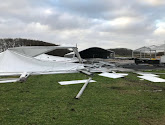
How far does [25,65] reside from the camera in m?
11.2

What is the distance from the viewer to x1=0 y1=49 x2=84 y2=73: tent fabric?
34.9 feet

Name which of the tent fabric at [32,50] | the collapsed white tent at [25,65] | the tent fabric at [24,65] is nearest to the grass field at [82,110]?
the collapsed white tent at [25,65]

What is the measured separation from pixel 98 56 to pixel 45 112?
3169 cm

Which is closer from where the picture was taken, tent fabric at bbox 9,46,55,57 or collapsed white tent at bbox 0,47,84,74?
collapsed white tent at bbox 0,47,84,74

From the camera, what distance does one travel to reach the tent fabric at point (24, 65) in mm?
10625

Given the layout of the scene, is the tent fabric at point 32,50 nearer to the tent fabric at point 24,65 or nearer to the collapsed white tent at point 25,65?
the collapsed white tent at point 25,65

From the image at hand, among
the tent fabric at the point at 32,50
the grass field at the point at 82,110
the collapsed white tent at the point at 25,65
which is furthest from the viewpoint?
the tent fabric at the point at 32,50

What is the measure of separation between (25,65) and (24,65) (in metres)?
0.07

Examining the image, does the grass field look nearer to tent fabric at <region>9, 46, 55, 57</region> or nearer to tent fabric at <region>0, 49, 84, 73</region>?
tent fabric at <region>0, 49, 84, 73</region>

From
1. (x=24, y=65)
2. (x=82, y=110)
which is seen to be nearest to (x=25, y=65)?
(x=24, y=65)

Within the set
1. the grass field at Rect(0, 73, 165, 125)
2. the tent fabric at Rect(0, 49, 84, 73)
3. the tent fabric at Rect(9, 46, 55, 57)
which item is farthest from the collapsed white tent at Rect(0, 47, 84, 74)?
the grass field at Rect(0, 73, 165, 125)

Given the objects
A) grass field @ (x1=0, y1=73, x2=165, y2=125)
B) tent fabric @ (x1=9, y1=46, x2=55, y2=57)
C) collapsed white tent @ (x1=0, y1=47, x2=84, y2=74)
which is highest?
tent fabric @ (x1=9, y1=46, x2=55, y2=57)

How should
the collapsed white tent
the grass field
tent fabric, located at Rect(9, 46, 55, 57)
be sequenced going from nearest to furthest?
the grass field, the collapsed white tent, tent fabric, located at Rect(9, 46, 55, 57)

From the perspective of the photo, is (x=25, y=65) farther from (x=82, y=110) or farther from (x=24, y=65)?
Answer: (x=82, y=110)
